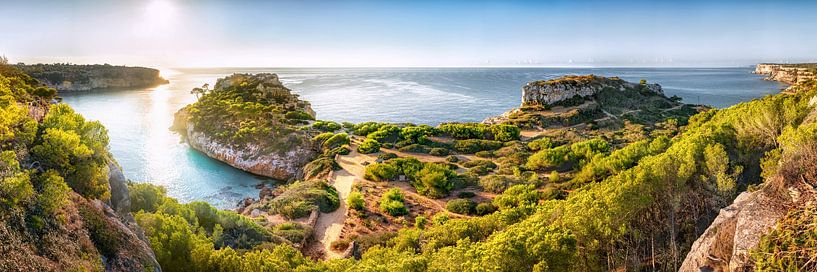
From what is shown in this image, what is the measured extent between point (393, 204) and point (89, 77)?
147488mm

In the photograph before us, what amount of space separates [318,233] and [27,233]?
1911 centimetres

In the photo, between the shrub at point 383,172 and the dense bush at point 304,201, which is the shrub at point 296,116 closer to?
the shrub at point 383,172

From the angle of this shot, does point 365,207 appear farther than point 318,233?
Yes

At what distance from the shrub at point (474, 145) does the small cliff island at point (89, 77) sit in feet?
410

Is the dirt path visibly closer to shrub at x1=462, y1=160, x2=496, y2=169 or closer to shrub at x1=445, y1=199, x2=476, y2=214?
shrub at x1=445, y1=199, x2=476, y2=214

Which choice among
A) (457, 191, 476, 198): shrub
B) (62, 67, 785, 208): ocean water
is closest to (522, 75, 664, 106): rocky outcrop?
(62, 67, 785, 208): ocean water

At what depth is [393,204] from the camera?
105 feet

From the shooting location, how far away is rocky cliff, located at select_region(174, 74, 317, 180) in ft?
167

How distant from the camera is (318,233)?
2902cm

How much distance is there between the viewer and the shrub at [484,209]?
3084 centimetres

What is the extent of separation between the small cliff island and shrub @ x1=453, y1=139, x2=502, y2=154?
410 feet

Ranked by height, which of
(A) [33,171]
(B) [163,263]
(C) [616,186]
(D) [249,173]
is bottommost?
(D) [249,173]

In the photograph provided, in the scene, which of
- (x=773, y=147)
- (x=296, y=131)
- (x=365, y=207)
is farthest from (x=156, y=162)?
(x=773, y=147)

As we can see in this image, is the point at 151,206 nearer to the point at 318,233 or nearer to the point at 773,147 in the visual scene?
the point at 318,233
